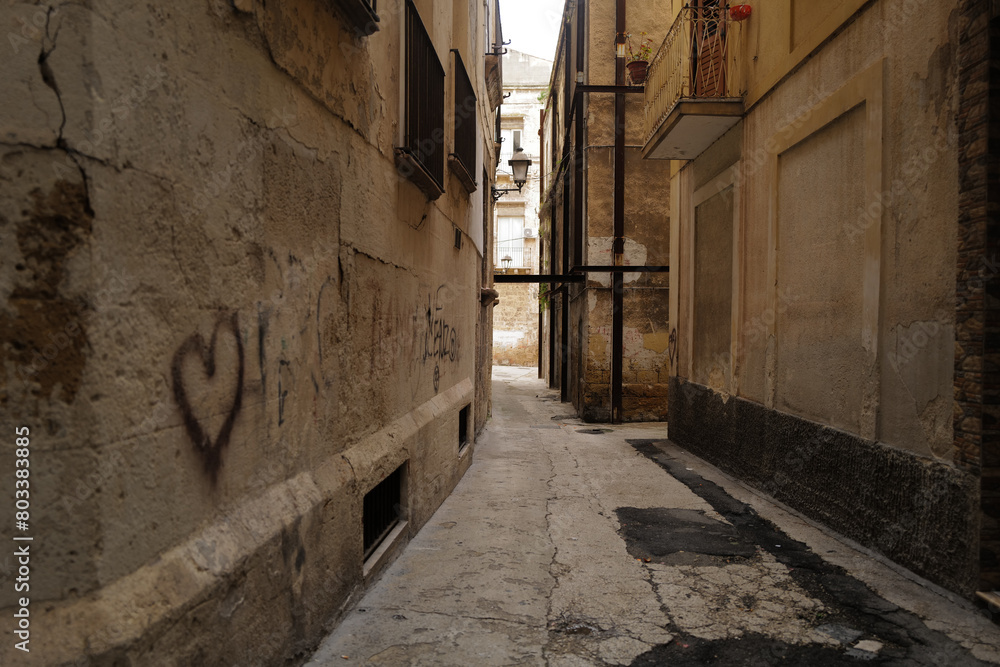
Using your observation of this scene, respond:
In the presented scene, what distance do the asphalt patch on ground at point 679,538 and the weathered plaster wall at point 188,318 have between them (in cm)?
215

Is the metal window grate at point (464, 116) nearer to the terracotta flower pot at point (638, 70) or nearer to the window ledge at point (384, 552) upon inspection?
the window ledge at point (384, 552)

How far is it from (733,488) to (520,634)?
426cm

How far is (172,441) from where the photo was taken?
1976 millimetres

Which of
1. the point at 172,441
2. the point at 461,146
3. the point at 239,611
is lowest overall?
the point at 239,611

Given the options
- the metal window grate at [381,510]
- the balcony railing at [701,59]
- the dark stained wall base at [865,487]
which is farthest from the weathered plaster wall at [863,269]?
the metal window grate at [381,510]

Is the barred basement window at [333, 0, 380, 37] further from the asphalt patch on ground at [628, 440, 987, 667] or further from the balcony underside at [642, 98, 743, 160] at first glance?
the balcony underside at [642, 98, 743, 160]

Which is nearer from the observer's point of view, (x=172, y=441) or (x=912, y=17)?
(x=172, y=441)

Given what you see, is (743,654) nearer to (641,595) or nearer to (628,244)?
(641,595)

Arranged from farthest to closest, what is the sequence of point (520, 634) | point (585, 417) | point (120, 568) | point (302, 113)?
1. point (585, 417)
2. point (520, 634)
3. point (302, 113)
4. point (120, 568)

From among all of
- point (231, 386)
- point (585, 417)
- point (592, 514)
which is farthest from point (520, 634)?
point (585, 417)

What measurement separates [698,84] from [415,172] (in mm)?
4989

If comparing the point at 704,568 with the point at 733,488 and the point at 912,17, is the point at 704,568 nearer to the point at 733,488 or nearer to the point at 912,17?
the point at 733,488

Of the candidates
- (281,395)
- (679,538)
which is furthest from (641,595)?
(281,395)

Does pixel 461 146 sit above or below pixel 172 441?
above
